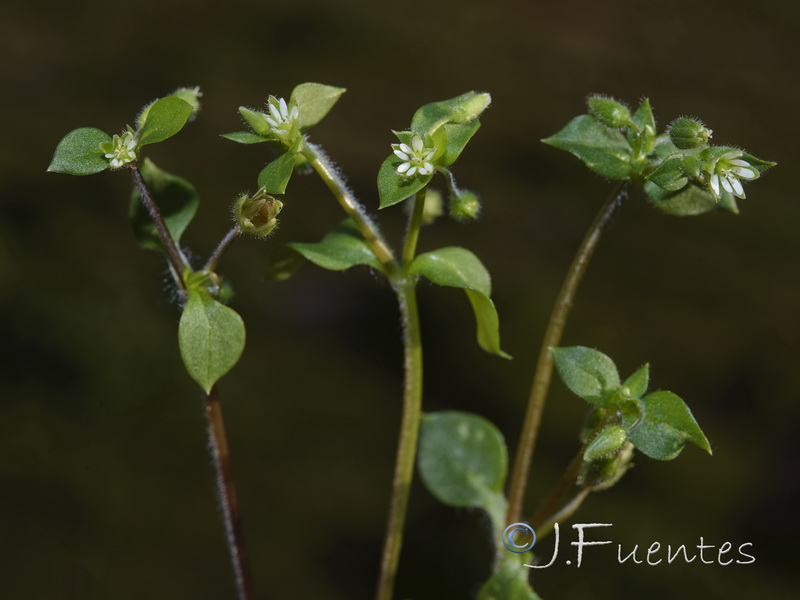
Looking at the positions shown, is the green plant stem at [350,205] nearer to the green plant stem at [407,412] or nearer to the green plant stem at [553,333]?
the green plant stem at [407,412]

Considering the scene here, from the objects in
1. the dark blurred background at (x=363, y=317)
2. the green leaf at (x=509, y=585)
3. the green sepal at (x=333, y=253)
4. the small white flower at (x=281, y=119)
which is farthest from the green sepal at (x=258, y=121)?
the dark blurred background at (x=363, y=317)

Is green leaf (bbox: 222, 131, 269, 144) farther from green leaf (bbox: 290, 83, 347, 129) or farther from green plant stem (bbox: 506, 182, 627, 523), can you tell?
green plant stem (bbox: 506, 182, 627, 523)

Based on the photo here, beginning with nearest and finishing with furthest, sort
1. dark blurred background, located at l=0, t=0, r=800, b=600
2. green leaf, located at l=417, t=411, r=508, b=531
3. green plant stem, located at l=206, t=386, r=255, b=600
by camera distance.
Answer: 1. green plant stem, located at l=206, t=386, r=255, b=600
2. green leaf, located at l=417, t=411, r=508, b=531
3. dark blurred background, located at l=0, t=0, r=800, b=600

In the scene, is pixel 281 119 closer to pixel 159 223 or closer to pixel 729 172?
pixel 159 223

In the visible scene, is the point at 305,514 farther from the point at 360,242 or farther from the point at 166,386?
the point at 360,242

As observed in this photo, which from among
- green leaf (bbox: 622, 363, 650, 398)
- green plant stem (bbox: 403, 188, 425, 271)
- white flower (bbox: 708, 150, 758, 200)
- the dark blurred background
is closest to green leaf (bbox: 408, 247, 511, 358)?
green plant stem (bbox: 403, 188, 425, 271)

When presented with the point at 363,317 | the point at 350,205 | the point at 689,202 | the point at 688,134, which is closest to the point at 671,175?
the point at 688,134
